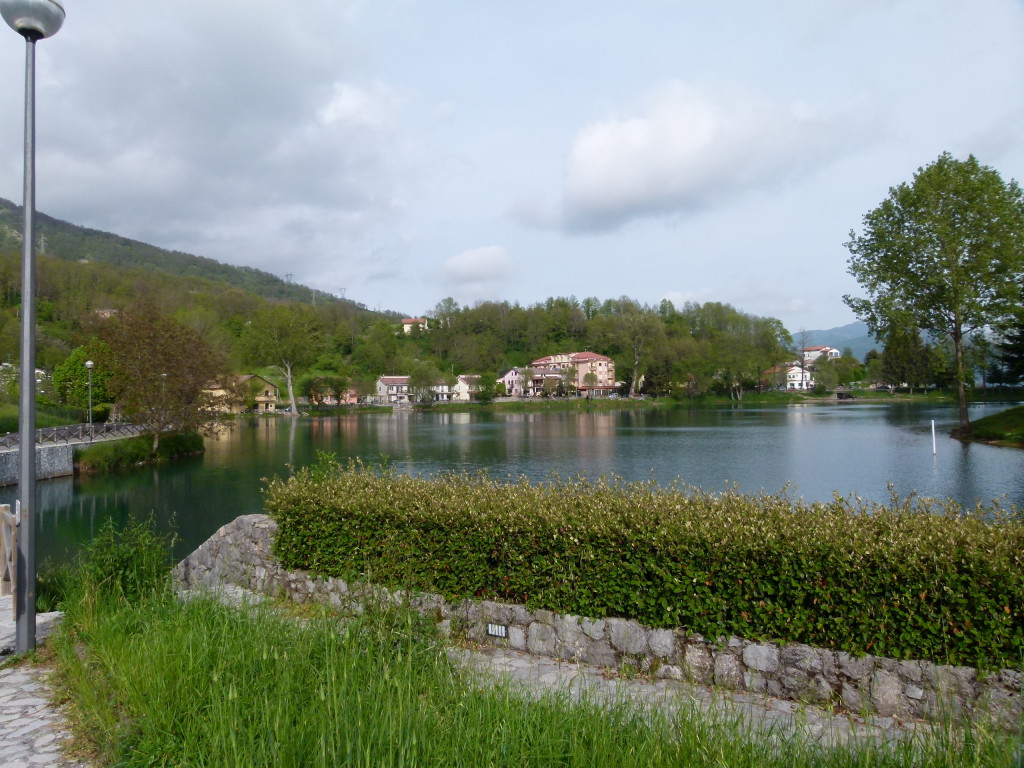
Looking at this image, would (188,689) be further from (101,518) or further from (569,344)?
(569,344)

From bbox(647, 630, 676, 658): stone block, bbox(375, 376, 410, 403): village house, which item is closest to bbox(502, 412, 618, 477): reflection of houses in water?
bbox(647, 630, 676, 658): stone block

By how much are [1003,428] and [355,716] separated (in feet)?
125

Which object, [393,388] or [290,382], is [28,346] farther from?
[393,388]

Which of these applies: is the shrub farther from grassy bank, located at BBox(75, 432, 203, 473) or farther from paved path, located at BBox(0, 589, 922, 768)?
grassy bank, located at BBox(75, 432, 203, 473)

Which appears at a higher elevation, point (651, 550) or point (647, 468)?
point (651, 550)

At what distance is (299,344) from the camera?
89125 millimetres

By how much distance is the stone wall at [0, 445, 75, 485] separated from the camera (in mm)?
25141

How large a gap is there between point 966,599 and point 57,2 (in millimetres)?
8661

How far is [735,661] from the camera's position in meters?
5.29

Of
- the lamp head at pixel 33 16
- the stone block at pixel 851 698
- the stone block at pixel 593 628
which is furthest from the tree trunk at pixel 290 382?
the stone block at pixel 851 698

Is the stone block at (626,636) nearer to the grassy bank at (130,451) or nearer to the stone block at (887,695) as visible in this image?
the stone block at (887,695)

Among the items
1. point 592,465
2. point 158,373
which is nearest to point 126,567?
point 592,465

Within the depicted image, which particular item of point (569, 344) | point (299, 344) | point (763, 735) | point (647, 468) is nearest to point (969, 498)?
point (647, 468)

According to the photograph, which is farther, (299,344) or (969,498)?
(299,344)
